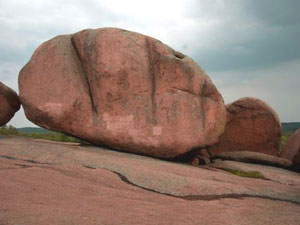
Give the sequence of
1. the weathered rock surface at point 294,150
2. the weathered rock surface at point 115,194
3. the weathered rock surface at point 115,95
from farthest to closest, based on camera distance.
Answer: the weathered rock surface at point 294,150 < the weathered rock surface at point 115,95 < the weathered rock surface at point 115,194

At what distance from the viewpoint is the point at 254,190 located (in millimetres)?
9867

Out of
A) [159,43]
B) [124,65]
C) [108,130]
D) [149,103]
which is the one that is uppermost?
[159,43]

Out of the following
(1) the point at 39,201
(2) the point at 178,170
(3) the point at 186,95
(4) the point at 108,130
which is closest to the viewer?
(1) the point at 39,201

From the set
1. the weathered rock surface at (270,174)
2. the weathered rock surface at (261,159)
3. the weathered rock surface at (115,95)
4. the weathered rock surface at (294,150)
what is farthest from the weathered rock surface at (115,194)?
the weathered rock surface at (261,159)

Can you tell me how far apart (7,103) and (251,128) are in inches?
607

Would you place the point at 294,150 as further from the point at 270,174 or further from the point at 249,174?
the point at 249,174

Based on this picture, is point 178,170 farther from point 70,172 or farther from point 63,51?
point 63,51

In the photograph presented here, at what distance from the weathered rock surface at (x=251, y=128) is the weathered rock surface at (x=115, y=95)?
7.36 meters

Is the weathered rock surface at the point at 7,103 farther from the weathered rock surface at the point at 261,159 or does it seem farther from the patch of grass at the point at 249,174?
the weathered rock surface at the point at 261,159

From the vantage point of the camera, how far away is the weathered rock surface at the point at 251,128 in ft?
72.3

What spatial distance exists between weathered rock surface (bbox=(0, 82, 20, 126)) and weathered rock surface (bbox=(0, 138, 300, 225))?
4.00 meters

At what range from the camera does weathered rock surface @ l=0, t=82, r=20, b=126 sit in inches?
626

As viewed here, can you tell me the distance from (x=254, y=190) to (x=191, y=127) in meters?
5.97

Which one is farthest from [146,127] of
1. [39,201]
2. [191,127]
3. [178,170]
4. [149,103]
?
[39,201]
